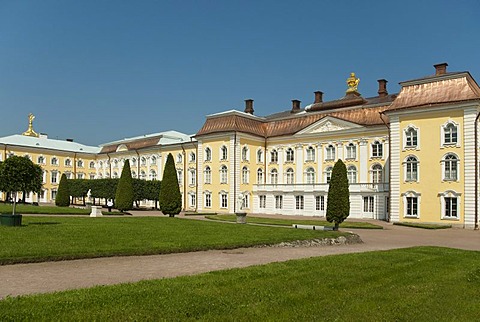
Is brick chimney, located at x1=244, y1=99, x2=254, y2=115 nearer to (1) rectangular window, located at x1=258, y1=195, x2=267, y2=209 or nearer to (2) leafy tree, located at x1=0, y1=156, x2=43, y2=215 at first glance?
(1) rectangular window, located at x1=258, y1=195, x2=267, y2=209

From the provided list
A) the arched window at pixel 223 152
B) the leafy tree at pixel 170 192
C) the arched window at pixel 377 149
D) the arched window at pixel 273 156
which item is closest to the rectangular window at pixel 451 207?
the arched window at pixel 377 149

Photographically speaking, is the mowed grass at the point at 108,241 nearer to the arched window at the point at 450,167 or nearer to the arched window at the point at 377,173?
the arched window at the point at 450,167

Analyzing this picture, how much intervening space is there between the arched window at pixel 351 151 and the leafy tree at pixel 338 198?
1970cm

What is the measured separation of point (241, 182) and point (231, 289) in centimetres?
4102

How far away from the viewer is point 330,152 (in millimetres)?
46562

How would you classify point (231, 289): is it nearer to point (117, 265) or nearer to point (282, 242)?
point (117, 265)

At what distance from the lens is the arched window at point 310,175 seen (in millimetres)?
47812

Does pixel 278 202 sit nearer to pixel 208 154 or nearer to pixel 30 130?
pixel 208 154

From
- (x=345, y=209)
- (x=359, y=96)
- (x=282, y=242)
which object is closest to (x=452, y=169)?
(x=345, y=209)

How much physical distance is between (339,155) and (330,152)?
1249mm

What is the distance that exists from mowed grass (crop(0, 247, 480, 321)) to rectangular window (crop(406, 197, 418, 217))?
84.3 feet

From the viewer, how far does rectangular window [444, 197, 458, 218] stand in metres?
33.5

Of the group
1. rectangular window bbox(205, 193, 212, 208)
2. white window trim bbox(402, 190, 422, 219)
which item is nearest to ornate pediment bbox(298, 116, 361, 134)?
white window trim bbox(402, 190, 422, 219)

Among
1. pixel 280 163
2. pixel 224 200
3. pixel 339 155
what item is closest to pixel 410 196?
pixel 339 155
